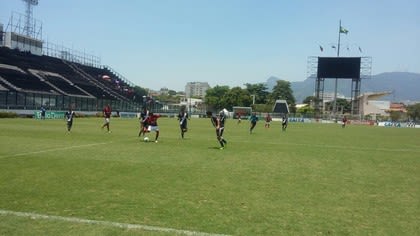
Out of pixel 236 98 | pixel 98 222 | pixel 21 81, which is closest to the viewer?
pixel 98 222

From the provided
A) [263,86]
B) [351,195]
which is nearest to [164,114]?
[263,86]

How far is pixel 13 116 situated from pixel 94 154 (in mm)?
39419

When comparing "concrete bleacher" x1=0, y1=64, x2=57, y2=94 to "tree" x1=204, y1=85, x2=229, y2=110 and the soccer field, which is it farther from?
"tree" x1=204, y1=85, x2=229, y2=110

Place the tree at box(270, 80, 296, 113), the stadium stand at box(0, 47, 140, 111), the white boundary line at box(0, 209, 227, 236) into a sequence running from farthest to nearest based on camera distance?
1. the tree at box(270, 80, 296, 113)
2. the stadium stand at box(0, 47, 140, 111)
3. the white boundary line at box(0, 209, 227, 236)

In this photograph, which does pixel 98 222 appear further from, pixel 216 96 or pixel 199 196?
pixel 216 96

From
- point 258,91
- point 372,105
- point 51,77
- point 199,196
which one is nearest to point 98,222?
point 199,196

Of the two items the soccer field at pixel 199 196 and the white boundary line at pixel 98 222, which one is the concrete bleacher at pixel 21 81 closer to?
the soccer field at pixel 199 196

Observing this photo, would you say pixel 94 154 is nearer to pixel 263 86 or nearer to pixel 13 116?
pixel 13 116

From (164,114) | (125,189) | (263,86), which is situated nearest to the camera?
(125,189)

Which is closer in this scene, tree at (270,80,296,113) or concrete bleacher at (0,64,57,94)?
concrete bleacher at (0,64,57,94)

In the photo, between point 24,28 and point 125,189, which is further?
point 24,28

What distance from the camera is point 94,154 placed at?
16188mm

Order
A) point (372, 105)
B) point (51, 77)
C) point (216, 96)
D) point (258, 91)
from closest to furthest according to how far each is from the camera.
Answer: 1. point (51, 77)
2. point (258, 91)
3. point (216, 96)
4. point (372, 105)

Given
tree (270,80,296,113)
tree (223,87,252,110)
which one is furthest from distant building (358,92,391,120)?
tree (223,87,252,110)
